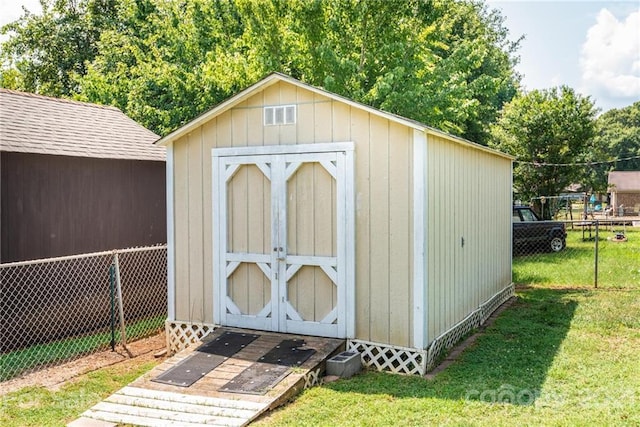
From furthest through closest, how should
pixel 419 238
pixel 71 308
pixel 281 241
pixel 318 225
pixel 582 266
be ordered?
1. pixel 582 266
2. pixel 71 308
3. pixel 281 241
4. pixel 318 225
5. pixel 419 238

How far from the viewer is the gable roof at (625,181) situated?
3828 cm

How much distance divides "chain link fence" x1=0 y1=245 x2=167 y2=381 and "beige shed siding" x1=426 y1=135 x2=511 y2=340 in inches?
147

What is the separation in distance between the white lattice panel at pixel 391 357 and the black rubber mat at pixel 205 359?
47.8 inches

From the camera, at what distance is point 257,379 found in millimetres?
5148

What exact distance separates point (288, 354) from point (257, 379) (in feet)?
1.92

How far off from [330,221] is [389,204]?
69 centimetres

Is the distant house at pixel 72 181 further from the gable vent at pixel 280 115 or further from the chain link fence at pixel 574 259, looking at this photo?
the chain link fence at pixel 574 259

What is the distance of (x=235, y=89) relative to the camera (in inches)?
509

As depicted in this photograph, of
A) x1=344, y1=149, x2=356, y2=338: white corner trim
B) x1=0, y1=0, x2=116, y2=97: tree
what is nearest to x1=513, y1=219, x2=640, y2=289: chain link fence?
x1=344, y1=149, x2=356, y2=338: white corner trim

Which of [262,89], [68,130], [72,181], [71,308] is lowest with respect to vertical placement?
[71,308]

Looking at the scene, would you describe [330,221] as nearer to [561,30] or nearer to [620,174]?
[561,30]

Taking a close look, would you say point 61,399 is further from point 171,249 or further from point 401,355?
point 401,355

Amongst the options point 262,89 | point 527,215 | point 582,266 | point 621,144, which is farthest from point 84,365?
point 621,144

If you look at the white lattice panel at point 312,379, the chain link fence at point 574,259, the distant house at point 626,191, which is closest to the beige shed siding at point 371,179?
the white lattice panel at point 312,379
